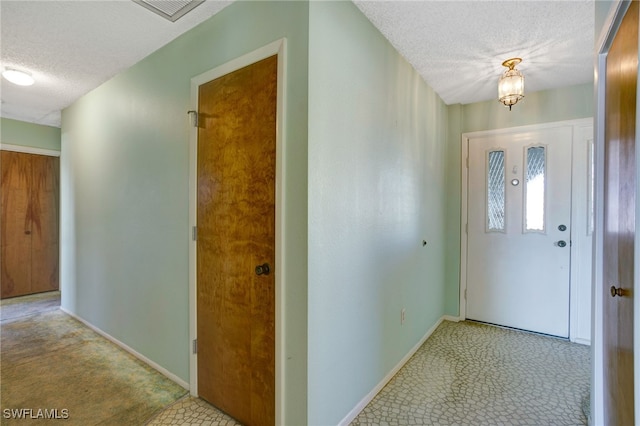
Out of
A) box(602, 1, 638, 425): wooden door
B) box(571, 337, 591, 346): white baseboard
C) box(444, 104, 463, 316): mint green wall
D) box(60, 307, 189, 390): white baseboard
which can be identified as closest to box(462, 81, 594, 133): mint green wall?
box(444, 104, 463, 316): mint green wall

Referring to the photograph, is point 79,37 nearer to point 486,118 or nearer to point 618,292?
point 618,292

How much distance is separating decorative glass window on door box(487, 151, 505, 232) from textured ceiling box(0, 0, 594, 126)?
74 centimetres

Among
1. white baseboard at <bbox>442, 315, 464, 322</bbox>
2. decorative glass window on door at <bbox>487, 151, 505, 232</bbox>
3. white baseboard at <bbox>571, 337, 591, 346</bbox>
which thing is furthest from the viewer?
white baseboard at <bbox>442, 315, 464, 322</bbox>

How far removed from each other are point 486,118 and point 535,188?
2.94ft

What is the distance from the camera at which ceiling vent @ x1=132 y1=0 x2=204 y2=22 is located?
5.66ft

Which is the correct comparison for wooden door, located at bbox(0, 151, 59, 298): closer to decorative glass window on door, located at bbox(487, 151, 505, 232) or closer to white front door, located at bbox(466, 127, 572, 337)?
white front door, located at bbox(466, 127, 572, 337)

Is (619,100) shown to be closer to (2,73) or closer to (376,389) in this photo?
(376,389)

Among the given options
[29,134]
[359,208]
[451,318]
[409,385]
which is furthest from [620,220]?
[29,134]

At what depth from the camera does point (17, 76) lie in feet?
8.43

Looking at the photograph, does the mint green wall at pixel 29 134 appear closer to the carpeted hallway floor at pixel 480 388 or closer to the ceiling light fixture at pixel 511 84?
the carpeted hallway floor at pixel 480 388

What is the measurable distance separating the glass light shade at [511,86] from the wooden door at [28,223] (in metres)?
5.92

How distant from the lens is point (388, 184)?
214cm

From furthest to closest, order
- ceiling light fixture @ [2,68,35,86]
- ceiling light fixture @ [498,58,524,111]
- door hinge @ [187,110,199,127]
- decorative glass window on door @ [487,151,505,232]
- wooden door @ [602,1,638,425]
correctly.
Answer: decorative glass window on door @ [487,151,505,232], ceiling light fixture @ [2,68,35,86], ceiling light fixture @ [498,58,524,111], door hinge @ [187,110,199,127], wooden door @ [602,1,638,425]

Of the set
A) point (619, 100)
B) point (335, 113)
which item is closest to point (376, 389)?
point (335, 113)
